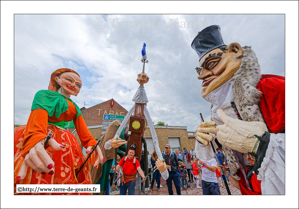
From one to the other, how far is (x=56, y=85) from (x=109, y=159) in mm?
1562

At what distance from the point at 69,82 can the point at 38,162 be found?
0.94 meters

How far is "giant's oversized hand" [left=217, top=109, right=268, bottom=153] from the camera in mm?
1057

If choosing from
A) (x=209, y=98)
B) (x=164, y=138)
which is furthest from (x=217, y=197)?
(x=164, y=138)

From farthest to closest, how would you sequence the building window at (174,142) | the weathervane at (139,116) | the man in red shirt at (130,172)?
the building window at (174,142)
the weathervane at (139,116)
the man in red shirt at (130,172)

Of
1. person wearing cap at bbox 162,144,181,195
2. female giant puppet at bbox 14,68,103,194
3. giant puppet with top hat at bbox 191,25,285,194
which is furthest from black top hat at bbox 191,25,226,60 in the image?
person wearing cap at bbox 162,144,181,195

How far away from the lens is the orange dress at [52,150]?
129 centimetres

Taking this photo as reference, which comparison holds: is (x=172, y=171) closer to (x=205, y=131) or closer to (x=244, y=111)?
(x=205, y=131)

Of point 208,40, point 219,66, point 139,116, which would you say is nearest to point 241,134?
point 219,66

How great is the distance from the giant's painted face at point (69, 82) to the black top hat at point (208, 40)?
1.59 meters

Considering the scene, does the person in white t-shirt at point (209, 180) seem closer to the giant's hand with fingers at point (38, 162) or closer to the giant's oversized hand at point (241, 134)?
the giant's oversized hand at point (241, 134)

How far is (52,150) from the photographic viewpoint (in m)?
1.39

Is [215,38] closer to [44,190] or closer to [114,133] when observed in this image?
[114,133]

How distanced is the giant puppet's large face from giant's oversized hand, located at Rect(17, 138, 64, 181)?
66.6 inches

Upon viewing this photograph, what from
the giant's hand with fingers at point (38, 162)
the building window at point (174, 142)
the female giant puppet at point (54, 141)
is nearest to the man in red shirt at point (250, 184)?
the female giant puppet at point (54, 141)
